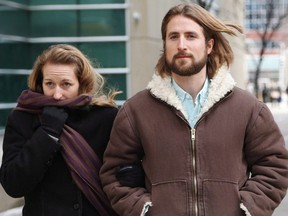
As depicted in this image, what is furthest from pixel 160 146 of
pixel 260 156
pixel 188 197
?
pixel 260 156

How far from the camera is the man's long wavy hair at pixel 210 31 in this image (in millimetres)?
2531

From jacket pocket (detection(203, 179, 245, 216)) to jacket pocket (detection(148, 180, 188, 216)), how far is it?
100mm

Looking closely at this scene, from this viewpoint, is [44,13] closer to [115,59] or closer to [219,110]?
[115,59]

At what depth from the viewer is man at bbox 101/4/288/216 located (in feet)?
7.97

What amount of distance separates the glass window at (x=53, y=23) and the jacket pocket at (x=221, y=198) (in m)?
13.7

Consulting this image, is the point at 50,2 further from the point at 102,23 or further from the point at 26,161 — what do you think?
the point at 26,161

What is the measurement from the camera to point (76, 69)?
2795 millimetres

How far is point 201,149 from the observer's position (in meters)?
2.43

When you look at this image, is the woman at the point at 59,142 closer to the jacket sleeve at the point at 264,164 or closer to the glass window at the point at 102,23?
the jacket sleeve at the point at 264,164

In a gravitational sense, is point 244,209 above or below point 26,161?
below

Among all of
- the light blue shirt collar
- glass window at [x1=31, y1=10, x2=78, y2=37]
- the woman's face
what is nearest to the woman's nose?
the woman's face

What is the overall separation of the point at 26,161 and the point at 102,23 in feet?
44.0

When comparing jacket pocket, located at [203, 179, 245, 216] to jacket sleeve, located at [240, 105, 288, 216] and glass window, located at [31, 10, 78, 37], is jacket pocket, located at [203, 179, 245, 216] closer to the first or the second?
jacket sleeve, located at [240, 105, 288, 216]

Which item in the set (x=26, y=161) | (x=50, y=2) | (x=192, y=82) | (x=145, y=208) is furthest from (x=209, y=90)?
(x=50, y=2)
